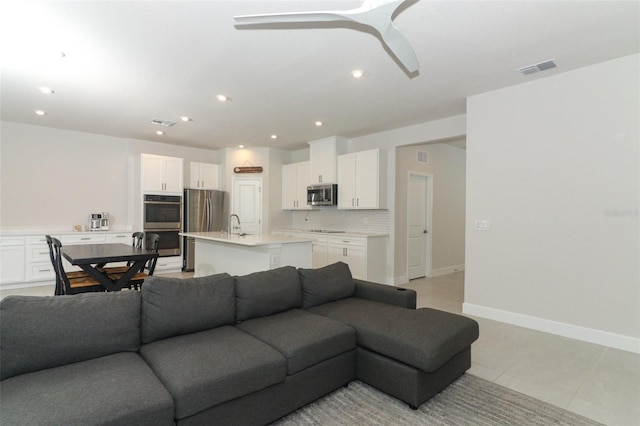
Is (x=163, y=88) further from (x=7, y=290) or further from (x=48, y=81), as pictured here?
(x=7, y=290)

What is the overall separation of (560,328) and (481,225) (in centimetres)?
138

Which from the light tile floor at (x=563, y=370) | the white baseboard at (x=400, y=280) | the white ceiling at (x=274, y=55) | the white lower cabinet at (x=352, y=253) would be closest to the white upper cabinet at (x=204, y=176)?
the white ceiling at (x=274, y=55)

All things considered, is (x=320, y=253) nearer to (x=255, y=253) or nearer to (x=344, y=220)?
(x=344, y=220)

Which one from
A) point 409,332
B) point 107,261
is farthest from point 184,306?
point 107,261

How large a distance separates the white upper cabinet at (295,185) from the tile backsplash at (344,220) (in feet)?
1.22

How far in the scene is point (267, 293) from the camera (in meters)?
2.63

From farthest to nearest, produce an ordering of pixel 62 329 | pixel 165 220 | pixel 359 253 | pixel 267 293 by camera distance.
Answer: pixel 165 220
pixel 359 253
pixel 267 293
pixel 62 329

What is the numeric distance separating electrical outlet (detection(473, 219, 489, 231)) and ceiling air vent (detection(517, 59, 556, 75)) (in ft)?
5.72

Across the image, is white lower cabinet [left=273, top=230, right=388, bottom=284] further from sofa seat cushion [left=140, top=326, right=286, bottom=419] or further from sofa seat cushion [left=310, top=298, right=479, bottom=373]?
sofa seat cushion [left=140, top=326, right=286, bottom=419]

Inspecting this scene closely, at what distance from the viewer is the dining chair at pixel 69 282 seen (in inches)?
134

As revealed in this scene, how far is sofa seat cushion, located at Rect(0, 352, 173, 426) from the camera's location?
1.32m

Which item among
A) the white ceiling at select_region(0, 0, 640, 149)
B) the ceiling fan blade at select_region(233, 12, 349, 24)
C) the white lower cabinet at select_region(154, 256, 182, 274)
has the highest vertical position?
the white ceiling at select_region(0, 0, 640, 149)

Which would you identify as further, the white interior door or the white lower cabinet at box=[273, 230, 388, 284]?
the white interior door

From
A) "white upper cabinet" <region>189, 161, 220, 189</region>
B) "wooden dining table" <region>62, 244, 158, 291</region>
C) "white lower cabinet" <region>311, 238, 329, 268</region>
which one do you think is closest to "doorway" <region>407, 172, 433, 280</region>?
"white lower cabinet" <region>311, 238, 329, 268</region>
